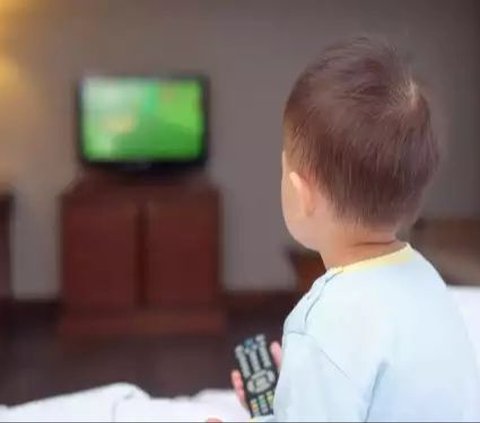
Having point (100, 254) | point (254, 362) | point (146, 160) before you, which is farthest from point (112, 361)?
point (254, 362)

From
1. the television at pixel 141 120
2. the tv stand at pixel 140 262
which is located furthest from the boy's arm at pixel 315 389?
the television at pixel 141 120

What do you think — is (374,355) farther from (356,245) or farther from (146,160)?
(146,160)

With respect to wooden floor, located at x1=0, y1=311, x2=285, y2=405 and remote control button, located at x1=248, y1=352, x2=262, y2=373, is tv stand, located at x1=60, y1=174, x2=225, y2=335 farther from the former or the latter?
remote control button, located at x1=248, y1=352, x2=262, y2=373

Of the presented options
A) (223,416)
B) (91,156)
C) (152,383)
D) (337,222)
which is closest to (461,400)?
(337,222)

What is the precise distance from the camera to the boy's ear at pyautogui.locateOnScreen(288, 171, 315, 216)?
32.9 inches

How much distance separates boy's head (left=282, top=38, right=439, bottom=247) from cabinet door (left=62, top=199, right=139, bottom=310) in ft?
10.8

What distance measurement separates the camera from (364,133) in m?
0.80

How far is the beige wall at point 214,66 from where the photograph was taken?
441 centimetres

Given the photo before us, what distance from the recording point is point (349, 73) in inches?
32.1

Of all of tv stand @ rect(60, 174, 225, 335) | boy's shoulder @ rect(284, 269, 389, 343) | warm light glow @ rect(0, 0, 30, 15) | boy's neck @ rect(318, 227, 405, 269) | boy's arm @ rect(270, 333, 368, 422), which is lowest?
tv stand @ rect(60, 174, 225, 335)

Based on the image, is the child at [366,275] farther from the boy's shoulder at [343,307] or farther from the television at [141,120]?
the television at [141,120]

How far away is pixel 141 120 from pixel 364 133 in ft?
11.9

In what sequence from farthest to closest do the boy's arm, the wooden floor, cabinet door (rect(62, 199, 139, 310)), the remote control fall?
cabinet door (rect(62, 199, 139, 310)) < the wooden floor < the remote control < the boy's arm

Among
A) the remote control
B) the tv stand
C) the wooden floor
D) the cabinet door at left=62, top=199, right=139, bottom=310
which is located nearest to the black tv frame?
the tv stand
